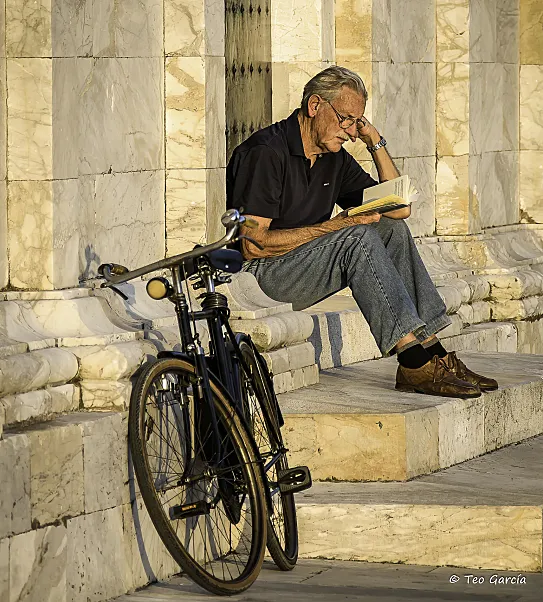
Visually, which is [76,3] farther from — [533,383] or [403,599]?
[533,383]

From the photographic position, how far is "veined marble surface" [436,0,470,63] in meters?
11.7

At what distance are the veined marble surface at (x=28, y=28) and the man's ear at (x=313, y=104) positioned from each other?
1.76 m

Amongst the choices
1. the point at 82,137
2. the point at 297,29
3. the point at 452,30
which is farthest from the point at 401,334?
the point at 452,30

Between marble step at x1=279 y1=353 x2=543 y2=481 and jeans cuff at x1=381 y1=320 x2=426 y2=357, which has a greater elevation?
jeans cuff at x1=381 y1=320 x2=426 y2=357

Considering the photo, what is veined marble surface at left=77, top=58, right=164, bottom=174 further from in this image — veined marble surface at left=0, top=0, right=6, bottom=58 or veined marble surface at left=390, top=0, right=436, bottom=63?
veined marble surface at left=390, top=0, right=436, bottom=63

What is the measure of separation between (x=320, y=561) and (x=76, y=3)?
228 cm

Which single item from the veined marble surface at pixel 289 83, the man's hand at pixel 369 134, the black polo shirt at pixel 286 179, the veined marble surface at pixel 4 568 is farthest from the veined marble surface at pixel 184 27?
the veined marble surface at pixel 4 568

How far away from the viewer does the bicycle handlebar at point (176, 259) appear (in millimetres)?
6395

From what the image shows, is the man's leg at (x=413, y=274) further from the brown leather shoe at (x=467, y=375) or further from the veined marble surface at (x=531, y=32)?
the veined marble surface at (x=531, y=32)

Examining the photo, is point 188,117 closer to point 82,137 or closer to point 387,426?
point 82,137

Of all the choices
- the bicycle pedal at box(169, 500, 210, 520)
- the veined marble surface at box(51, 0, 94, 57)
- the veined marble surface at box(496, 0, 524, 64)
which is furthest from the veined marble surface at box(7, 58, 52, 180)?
the veined marble surface at box(496, 0, 524, 64)

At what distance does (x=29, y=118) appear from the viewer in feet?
22.1

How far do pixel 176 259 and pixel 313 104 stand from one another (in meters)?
1.96

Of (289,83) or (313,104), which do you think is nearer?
(313,104)
